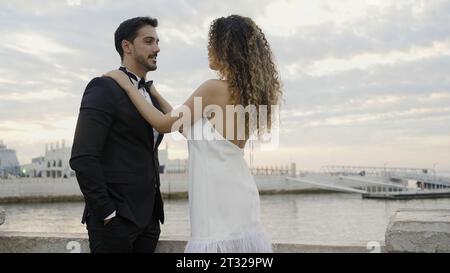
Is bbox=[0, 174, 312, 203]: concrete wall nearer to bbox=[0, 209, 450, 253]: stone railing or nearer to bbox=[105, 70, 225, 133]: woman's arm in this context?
bbox=[0, 209, 450, 253]: stone railing

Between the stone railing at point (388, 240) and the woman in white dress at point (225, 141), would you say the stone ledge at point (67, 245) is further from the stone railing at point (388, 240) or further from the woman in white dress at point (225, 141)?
the woman in white dress at point (225, 141)

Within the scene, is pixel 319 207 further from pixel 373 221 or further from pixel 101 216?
pixel 101 216

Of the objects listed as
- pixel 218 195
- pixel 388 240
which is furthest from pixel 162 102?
pixel 388 240

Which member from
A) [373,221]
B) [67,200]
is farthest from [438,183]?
[67,200]

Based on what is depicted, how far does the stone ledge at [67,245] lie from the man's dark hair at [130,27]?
1131 mm

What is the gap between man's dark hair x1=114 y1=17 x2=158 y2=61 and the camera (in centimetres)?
244

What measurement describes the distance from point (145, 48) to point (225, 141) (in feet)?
2.12

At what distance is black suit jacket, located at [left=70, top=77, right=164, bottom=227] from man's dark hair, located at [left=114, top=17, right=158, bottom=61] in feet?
0.91

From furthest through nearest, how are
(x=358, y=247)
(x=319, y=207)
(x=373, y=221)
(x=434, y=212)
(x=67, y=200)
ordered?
(x=319, y=207) < (x=67, y=200) < (x=373, y=221) < (x=434, y=212) < (x=358, y=247)

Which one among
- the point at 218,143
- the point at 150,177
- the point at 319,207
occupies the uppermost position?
the point at 218,143

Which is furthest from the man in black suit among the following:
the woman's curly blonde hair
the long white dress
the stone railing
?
the stone railing

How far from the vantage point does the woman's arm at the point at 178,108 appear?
2.16 m
